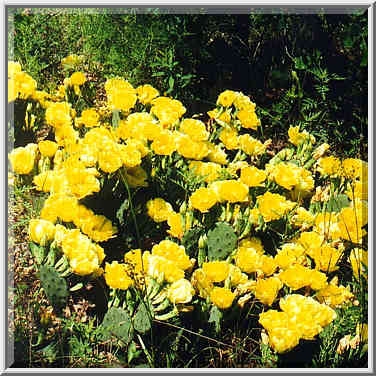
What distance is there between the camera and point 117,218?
76.6 inches

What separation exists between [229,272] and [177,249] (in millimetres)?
160

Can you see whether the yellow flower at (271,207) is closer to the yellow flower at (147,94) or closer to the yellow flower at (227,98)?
the yellow flower at (227,98)

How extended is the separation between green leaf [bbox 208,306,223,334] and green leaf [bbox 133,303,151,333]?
0.67 feet

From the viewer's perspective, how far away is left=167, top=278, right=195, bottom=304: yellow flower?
155cm

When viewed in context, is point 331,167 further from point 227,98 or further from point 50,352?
point 50,352

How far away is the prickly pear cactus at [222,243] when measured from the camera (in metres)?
1.81

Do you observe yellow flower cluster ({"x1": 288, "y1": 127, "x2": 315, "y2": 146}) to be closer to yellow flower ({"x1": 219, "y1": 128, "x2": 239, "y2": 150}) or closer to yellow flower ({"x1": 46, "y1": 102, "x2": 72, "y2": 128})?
yellow flower ({"x1": 219, "y1": 128, "x2": 239, "y2": 150})

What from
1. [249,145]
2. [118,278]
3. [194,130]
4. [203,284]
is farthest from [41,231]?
[249,145]

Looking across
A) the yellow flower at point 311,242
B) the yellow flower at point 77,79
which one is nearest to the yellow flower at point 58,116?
the yellow flower at point 77,79

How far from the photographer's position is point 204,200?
70.6 inches

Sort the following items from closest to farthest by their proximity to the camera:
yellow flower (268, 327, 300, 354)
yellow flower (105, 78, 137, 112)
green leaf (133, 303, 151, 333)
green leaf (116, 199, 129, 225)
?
1. yellow flower (268, 327, 300, 354)
2. green leaf (133, 303, 151, 333)
3. green leaf (116, 199, 129, 225)
4. yellow flower (105, 78, 137, 112)

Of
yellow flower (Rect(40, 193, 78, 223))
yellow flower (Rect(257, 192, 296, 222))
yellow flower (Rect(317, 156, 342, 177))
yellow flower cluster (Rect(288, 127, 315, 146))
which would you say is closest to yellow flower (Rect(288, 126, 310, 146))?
yellow flower cluster (Rect(288, 127, 315, 146))

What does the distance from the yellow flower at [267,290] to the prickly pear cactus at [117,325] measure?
36 cm

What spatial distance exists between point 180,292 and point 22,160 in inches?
28.5
